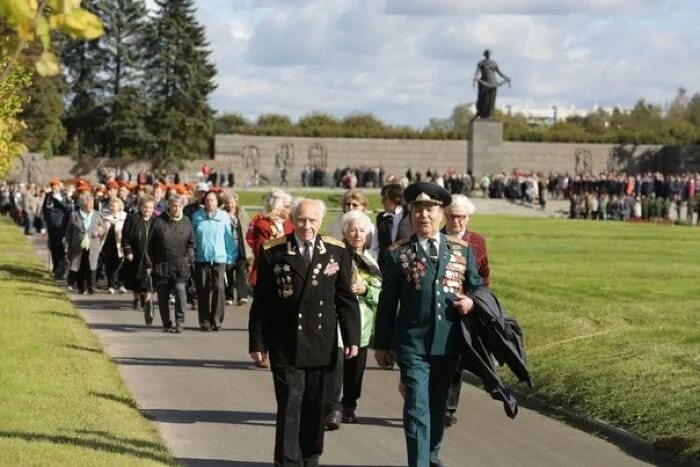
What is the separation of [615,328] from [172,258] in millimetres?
5658

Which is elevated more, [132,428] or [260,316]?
[260,316]

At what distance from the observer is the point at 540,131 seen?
307 feet

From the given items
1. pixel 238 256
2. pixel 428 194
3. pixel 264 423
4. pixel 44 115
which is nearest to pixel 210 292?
pixel 238 256

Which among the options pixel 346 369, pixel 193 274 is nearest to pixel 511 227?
pixel 193 274

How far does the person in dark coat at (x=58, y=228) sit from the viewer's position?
26969 millimetres

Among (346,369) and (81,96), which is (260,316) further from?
(81,96)

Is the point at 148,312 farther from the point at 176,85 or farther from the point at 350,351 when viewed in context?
the point at 176,85

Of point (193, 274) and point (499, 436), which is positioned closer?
point (499, 436)

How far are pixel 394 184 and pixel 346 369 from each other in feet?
9.51

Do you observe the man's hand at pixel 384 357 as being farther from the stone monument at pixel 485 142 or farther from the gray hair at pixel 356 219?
the stone monument at pixel 485 142

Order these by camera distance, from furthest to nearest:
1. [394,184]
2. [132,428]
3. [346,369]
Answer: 1. [394,184]
2. [346,369]
3. [132,428]

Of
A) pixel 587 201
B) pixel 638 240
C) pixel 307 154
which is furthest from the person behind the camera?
pixel 307 154

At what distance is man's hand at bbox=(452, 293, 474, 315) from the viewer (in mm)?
8953

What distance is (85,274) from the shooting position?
2455 centimetres
